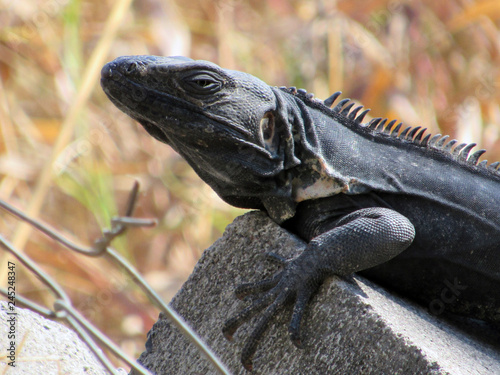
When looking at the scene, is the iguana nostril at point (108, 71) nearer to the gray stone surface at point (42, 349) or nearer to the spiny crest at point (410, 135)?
the spiny crest at point (410, 135)

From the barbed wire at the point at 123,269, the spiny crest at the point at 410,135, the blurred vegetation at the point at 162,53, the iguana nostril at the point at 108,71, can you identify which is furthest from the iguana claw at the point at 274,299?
the blurred vegetation at the point at 162,53

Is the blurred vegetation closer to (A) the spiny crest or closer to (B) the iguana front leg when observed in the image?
(A) the spiny crest

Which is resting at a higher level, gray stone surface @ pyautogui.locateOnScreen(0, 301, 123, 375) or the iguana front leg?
the iguana front leg

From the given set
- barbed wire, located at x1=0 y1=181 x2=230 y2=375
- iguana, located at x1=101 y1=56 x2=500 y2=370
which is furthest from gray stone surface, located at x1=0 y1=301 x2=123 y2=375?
iguana, located at x1=101 y1=56 x2=500 y2=370

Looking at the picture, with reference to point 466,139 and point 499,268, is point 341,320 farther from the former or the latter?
point 466,139

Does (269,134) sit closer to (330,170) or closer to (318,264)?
(330,170)

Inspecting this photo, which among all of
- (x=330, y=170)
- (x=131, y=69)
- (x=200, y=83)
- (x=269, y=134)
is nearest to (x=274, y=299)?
(x=330, y=170)
